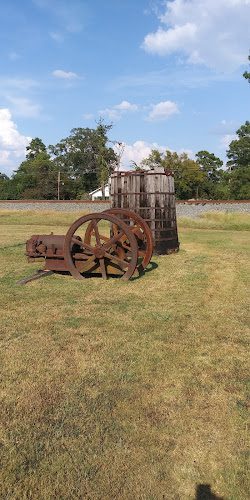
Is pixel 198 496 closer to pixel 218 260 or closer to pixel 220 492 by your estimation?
pixel 220 492

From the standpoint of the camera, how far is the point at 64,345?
460cm

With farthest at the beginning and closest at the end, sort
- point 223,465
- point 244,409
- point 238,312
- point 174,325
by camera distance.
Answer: point 238,312 < point 174,325 < point 244,409 < point 223,465

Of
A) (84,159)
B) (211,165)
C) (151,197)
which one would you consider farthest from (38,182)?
(151,197)

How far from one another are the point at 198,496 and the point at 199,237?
47.6 ft

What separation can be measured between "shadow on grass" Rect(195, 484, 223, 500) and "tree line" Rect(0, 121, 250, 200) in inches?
1985

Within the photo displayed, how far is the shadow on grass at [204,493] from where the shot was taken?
248 cm

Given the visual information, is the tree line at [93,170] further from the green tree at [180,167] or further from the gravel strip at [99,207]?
the gravel strip at [99,207]

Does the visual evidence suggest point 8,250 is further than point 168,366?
Yes

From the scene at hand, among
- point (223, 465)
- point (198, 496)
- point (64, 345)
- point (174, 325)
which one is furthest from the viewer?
point (174, 325)

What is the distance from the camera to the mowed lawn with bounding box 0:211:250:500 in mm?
2621

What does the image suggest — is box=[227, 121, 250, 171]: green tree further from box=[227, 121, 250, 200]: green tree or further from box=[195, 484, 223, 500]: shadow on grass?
box=[195, 484, 223, 500]: shadow on grass

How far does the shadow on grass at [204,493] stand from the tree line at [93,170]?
165 ft

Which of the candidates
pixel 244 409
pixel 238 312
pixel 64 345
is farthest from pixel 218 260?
pixel 244 409

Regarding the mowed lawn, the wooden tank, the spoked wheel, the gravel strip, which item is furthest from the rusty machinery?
the gravel strip
